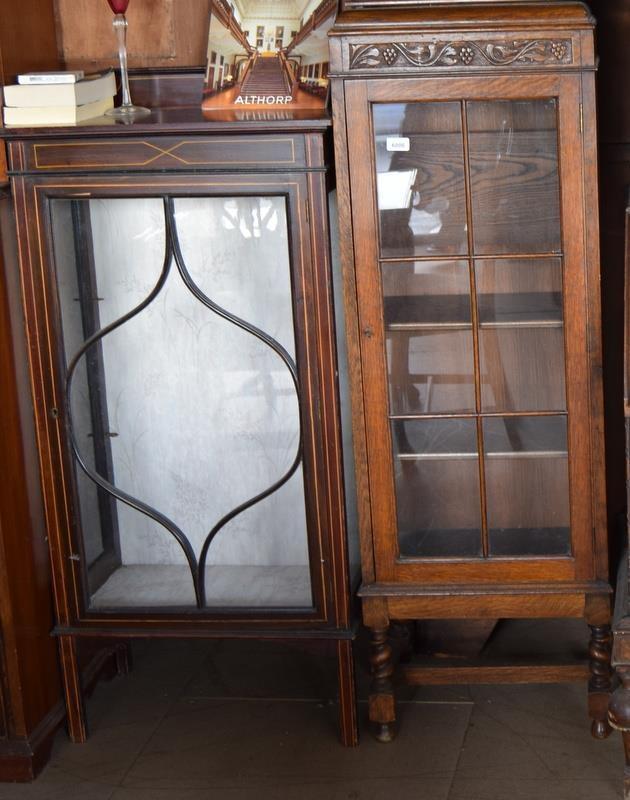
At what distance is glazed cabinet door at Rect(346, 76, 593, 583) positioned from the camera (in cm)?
250

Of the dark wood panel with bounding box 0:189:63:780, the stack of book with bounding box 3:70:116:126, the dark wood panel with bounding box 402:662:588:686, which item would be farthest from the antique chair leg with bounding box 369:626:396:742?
the stack of book with bounding box 3:70:116:126

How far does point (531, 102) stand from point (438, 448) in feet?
2.57

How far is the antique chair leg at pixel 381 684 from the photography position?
275cm

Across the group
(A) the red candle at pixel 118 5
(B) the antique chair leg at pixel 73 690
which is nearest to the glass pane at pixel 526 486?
(B) the antique chair leg at pixel 73 690

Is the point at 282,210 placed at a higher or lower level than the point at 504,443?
higher

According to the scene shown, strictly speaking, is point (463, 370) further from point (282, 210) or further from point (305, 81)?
point (305, 81)

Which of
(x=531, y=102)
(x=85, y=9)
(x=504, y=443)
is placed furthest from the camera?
(x=85, y=9)

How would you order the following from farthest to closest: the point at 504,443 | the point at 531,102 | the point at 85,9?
the point at 85,9, the point at 504,443, the point at 531,102

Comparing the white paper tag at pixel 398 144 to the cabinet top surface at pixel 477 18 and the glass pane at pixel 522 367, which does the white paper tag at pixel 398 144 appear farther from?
the glass pane at pixel 522 367

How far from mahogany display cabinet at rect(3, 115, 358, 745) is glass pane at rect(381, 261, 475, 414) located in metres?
0.14

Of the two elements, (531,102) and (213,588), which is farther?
(213,588)

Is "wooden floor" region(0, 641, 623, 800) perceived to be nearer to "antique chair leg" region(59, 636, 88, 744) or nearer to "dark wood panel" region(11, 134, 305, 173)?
"antique chair leg" region(59, 636, 88, 744)

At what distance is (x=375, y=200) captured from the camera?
254 centimetres

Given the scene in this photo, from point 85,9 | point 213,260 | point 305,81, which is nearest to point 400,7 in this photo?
point 305,81
